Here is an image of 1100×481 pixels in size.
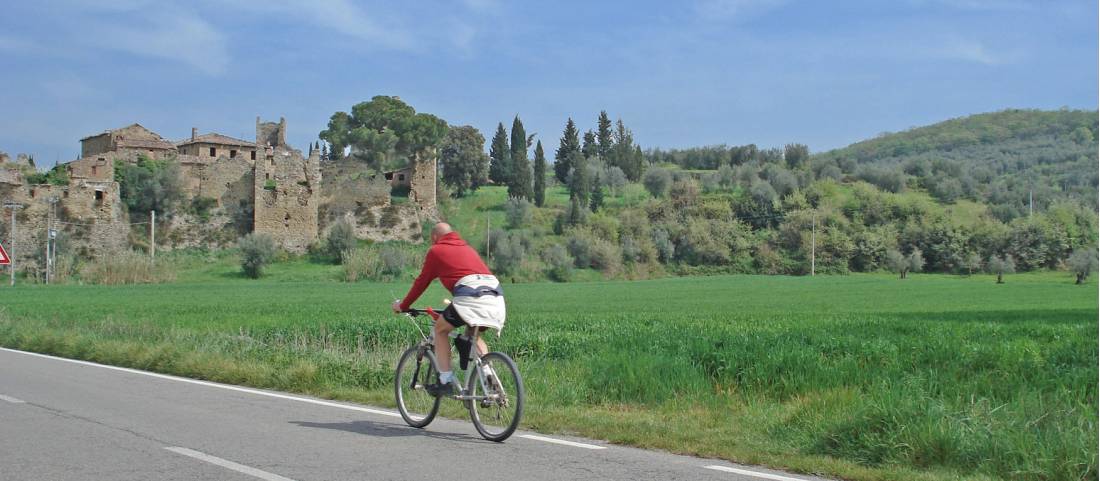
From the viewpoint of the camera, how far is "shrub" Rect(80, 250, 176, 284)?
66.9 metres

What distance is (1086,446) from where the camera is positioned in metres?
7.23

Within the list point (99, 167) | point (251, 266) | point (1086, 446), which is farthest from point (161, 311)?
point (99, 167)

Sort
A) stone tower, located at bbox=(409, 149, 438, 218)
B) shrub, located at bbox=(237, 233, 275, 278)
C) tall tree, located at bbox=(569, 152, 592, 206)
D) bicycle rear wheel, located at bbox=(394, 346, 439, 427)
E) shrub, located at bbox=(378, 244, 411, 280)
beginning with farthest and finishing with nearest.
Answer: tall tree, located at bbox=(569, 152, 592, 206)
stone tower, located at bbox=(409, 149, 438, 218)
shrub, located at bbox=(378, 244, 411, 280)
shrub, located at bbox=(237, 233, 275, 278)
bicycle rear wheel, located at bbox=(394, 346, 439, 427)

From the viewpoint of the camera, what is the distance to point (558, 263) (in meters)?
80.6

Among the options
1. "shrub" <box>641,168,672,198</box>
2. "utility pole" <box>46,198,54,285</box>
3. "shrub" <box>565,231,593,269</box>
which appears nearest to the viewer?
"utility pole" <box>46,198,54,285</box>

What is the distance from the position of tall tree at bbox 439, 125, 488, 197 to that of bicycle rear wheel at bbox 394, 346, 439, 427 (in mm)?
87196

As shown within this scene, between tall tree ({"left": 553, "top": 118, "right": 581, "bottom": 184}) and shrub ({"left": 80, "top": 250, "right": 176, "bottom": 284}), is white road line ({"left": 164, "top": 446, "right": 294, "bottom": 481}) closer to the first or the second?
shrub ({"left": 80, "top": 250, "right": 176, "bottom": 284})

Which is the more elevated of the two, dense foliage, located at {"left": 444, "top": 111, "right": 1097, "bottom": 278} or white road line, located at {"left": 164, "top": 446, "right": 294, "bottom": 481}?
dense foliage, located at {"left": 444, "top": 111, "right": 1097, "bottom": 278}

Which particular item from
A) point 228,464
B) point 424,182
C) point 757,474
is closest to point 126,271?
point 424,182

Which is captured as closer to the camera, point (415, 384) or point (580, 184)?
point (415, 384)

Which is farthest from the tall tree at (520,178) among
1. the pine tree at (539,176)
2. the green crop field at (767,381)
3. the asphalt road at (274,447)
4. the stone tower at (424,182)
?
the asphalt road at (274,447)

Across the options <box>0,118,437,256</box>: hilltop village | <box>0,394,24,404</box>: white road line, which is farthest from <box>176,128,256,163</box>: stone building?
<box>0,394,24,404</box>: white road line

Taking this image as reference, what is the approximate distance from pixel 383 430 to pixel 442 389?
75 centimetres

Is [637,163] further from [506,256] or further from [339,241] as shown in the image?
[339,241]
